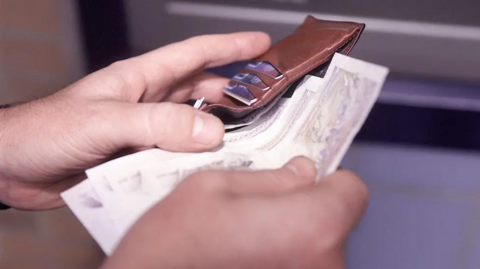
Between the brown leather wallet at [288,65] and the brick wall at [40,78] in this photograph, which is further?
the brick wall at [40,78]

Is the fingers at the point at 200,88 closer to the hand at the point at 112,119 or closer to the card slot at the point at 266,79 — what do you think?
the hand at the point at 112,119

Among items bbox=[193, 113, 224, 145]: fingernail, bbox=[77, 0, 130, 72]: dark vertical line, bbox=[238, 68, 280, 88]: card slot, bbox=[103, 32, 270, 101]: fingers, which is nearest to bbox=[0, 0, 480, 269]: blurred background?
bbox=[77, 0, 130, 72]: dark vertical line

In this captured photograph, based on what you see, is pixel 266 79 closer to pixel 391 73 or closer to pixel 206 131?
pixel 206 131

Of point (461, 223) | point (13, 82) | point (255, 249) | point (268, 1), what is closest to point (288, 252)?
point (255, 249)

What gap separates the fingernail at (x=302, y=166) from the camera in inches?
18.1

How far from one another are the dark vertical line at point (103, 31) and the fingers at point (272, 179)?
0.55 m

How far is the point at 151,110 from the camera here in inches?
20.1

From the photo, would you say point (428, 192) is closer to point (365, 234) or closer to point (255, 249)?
point (365, 234)

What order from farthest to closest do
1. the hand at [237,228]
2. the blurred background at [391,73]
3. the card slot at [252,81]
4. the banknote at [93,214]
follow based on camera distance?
the blurred background at [391,73] < the card slot at [252,81] < the banknote at [93,214] < the hand at [237,228]

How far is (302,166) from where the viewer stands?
0.46 m

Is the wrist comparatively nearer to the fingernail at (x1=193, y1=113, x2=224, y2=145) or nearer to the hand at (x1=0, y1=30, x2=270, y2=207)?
the hand at (x1=0, y1=30, x2=270, y2=207)

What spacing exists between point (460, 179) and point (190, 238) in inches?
27.4

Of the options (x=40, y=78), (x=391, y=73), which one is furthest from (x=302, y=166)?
(x=40, y=78)

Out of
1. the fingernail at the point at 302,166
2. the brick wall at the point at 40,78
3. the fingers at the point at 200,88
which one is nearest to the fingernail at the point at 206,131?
the fingernail at the point at 302,166
